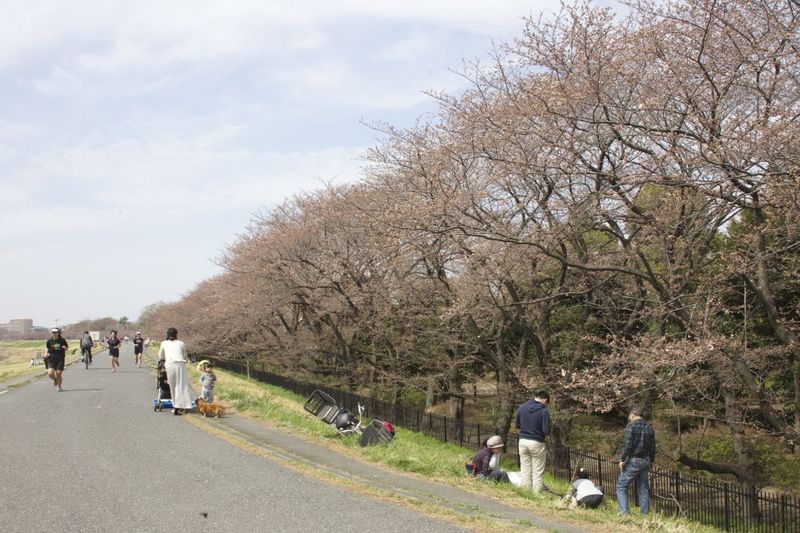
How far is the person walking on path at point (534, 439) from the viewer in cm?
983

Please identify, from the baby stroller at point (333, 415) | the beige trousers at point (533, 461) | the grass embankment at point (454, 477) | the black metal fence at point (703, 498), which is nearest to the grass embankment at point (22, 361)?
the baby stroller at point (333, 415)

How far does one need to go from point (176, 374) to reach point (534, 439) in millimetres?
6731

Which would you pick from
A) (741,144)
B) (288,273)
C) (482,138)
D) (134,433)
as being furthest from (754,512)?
(288,273)

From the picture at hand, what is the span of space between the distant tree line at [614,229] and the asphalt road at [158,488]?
5733 mm

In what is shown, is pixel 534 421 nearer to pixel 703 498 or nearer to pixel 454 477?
pixel 454 477

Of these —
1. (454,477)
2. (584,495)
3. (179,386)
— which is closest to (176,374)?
(179,386)

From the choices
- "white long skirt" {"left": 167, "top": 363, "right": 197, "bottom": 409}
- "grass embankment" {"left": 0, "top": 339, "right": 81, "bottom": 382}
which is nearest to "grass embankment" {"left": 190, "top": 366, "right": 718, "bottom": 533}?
"white long skirt" {"left": 167, "top": 363, "right": 197, "bottom": 409}

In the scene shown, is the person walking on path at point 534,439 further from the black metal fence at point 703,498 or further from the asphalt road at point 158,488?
the asphalt road at point 158,488

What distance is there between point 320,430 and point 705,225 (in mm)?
7548

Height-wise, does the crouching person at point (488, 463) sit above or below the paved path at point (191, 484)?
below

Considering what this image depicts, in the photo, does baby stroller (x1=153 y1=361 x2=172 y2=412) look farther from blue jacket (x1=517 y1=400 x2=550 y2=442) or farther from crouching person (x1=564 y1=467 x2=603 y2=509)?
crouching person (x1=564 y1=467 x2=603 y2=509)

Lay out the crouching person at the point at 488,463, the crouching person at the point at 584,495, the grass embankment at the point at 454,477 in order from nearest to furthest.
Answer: the grass embankment at the point at 454,477, the crouching person at the point at 584,495, the crouching person at the point at 488,463

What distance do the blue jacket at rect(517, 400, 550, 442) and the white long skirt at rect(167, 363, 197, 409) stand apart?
20.5ft

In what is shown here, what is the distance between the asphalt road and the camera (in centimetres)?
596
